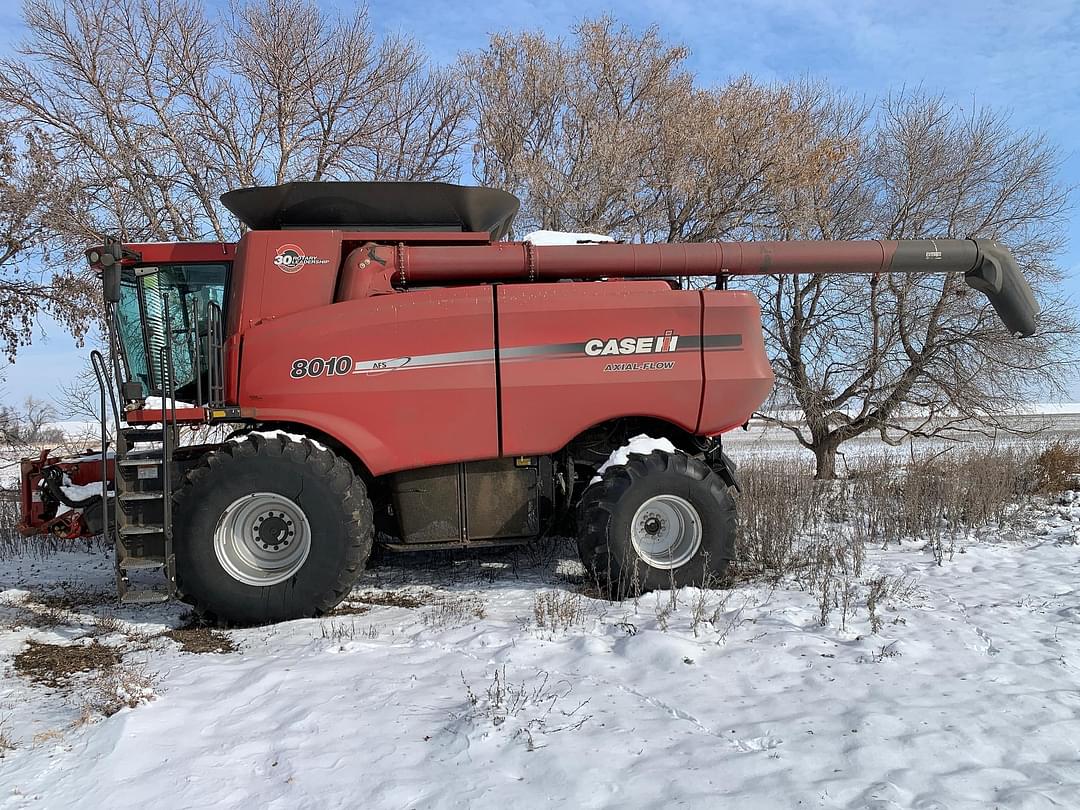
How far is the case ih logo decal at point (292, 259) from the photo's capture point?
5348mm

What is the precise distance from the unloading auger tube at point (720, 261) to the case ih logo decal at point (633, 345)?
637 millimetres

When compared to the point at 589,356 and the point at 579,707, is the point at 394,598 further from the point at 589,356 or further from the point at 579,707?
the point at 579,707

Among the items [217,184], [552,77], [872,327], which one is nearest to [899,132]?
[872,327]

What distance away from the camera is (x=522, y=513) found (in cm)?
565

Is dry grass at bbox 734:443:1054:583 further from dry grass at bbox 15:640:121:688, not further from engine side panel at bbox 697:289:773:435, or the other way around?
dry grass at bbox 15:640:121:688

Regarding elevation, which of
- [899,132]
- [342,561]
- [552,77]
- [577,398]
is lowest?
[342,561]

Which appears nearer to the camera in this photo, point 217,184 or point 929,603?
point 929,603

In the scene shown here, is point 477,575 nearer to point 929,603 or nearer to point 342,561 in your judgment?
point 342,561

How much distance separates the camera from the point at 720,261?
5910mm

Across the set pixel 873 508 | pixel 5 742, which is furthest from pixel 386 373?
pixel 873 508

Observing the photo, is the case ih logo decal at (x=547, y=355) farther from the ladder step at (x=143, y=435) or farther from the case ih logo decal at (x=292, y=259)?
the ladder step at (x=143, y=435)

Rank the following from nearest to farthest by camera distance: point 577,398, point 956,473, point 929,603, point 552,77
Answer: point 929,603 → point 577,398 → point 956,473 → point 552,77

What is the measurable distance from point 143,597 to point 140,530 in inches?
16.9

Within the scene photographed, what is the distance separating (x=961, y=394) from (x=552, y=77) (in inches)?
420
